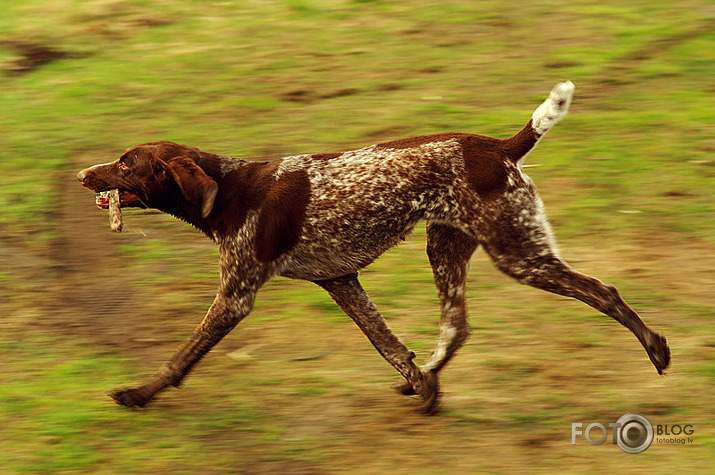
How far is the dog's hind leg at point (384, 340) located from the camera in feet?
21.0

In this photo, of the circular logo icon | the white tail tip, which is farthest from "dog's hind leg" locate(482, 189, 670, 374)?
the circular logo icon

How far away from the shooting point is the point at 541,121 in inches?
245

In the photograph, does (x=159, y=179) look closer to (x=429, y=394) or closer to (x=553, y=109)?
(x=429, y=394)

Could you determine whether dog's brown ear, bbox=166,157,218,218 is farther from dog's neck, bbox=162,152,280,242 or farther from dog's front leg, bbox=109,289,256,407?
dog's front leg, bbox=109,289,256,407

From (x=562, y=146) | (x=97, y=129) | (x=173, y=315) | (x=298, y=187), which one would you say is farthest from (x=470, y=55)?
(x=298, y=187)

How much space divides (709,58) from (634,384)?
252 inches

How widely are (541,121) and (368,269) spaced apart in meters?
2.74

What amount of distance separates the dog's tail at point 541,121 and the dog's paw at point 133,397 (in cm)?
255

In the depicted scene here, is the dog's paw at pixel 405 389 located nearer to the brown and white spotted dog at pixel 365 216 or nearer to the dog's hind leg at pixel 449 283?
the brown and white spotted dog at pixel 365 216

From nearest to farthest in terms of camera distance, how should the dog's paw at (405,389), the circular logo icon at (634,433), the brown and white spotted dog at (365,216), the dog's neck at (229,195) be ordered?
the circular logo icon at (634,433) < the brown and white spotted dog at (365,216) < the dog's neck at (229,195) < the dog's paw at (405,389)

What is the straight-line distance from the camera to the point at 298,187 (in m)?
6.35

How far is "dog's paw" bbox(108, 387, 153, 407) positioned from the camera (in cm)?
646

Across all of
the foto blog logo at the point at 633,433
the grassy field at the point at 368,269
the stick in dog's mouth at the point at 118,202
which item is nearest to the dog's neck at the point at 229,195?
the stick in dog's mouth at the point at 118,202

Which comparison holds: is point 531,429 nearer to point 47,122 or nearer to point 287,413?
point 287,413
